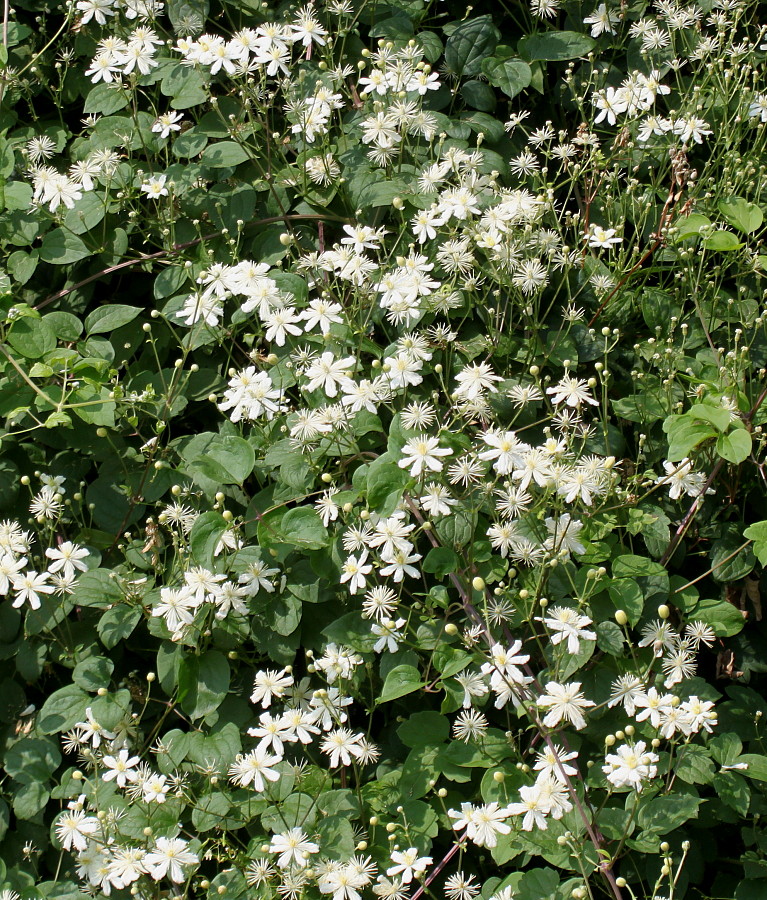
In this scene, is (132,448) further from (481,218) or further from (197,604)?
(481,218)

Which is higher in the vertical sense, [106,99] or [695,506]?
[106,99]

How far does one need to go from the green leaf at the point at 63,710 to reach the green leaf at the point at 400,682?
2.47ft

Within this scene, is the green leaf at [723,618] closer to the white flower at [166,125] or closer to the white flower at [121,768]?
the white flower at [121,768]

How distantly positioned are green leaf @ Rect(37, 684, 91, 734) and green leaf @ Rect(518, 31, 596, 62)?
216 centimetres

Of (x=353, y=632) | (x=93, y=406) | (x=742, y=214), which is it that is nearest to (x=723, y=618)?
(x=353, y=632)

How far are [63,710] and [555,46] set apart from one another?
227 cm

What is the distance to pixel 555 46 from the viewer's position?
270 centimetres

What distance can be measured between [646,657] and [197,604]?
1.00 m

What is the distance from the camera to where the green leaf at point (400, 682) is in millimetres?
1933

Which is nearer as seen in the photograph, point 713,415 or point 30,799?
point 713,415

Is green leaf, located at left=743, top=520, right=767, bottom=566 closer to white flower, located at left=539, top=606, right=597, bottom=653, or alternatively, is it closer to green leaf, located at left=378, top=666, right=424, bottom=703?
white flower, located at left=539, top=606, right=597, bottom=653

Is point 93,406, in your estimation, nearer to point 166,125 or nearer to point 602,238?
point 166,125

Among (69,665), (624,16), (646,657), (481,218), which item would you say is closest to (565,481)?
(646,657)

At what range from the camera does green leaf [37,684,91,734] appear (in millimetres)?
2137
